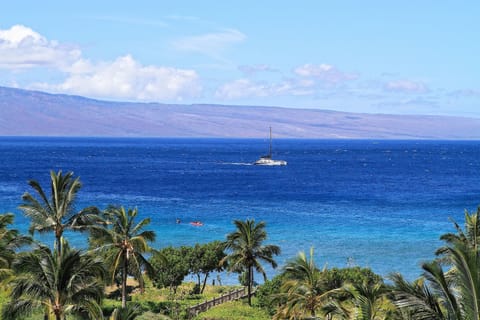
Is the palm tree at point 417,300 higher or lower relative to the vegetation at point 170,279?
higher

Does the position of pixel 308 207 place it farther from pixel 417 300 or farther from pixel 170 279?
pixel 417 300

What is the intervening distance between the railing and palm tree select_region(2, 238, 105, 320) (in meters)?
22.7

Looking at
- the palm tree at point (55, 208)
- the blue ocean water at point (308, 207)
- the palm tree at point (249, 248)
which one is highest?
the palm tree at point (55, 208)

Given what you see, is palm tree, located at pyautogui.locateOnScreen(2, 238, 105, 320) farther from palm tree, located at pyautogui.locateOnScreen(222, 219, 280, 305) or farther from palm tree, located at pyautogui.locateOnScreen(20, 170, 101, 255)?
palm tree, located at pyautogui.locateOnScreen(222, 219, 280, 305)

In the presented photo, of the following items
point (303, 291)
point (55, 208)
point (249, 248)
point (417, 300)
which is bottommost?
point (249, 248)

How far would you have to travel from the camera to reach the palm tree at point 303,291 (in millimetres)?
35438

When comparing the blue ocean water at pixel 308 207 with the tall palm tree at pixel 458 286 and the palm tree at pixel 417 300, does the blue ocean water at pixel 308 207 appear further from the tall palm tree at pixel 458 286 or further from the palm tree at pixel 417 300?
the tall palm tree at pixel 458 286

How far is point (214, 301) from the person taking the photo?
5178 centimetres

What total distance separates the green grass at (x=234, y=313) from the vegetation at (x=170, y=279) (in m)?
0.08

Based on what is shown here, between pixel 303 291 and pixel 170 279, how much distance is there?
2580cm

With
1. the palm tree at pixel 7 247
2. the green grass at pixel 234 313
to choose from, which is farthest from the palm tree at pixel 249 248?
the palm tree at pixel 7 247

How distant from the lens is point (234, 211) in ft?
401

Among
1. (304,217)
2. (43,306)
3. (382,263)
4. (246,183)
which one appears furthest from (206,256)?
(246,183)

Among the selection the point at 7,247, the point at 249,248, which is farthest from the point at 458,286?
the point at 249,248
